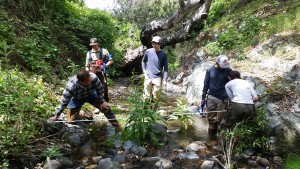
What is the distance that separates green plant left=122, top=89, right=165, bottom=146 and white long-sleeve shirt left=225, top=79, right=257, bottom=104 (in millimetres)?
1543

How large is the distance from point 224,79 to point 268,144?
166 centimetres

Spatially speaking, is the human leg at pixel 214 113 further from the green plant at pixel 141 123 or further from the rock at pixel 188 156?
the green plant at pixel 141 123

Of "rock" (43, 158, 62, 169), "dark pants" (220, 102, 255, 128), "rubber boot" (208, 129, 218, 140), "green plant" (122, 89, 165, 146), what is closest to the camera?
"rock" (43, 158, 62, 169)

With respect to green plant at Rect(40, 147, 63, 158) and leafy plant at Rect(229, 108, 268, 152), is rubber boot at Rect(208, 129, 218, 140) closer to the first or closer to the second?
leafy plant at Rect(229, 108, 268, 152)

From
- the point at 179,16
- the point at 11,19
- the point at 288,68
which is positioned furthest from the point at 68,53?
the point at 288,68

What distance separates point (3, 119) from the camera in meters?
4.95

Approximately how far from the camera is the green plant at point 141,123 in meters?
6.00

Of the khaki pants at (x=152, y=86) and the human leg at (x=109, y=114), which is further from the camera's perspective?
the khaki pants at (x=152, y=86)

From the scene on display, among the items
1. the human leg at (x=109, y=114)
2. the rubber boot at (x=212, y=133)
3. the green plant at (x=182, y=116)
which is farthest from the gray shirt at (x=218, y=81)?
the human leg at (x=109, y=114)

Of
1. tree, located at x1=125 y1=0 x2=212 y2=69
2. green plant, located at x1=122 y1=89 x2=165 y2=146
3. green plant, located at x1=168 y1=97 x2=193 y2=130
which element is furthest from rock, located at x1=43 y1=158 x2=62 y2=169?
tree, located at x1=125 y1=0 x2=212 y2=69

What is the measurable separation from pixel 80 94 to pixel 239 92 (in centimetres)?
323

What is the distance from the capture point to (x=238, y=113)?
593cm

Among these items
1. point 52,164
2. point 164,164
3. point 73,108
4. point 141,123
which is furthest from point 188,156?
point 73,108

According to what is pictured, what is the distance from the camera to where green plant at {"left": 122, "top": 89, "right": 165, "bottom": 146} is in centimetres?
600
